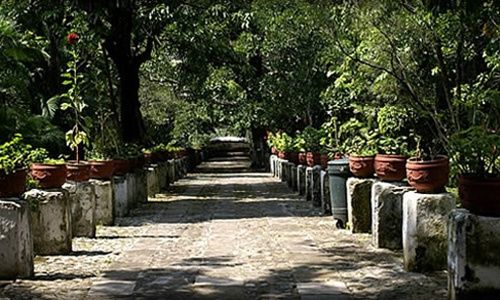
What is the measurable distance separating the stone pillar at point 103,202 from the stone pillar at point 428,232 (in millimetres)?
4878

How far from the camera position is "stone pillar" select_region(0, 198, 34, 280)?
612cm

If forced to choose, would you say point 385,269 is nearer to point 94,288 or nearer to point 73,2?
point 94,288

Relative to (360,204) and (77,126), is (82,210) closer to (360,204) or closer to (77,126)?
(77,126)

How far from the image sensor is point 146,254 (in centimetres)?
761

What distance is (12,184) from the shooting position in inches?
250

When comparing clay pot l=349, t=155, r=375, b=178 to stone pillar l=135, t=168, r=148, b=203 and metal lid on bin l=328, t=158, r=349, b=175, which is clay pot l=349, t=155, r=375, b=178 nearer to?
metal lid on bin l=328, t=158, r=349, b=175

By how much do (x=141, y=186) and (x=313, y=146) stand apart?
3328 mm

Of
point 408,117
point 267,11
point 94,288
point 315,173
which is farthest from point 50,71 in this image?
point 94,288

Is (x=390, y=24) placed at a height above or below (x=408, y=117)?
above

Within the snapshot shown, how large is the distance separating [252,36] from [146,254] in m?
13.5

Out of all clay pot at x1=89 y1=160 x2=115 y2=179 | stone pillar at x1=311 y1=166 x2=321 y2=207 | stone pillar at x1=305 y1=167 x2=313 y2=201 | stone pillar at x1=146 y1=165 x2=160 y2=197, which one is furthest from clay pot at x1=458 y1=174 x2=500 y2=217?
stone pillar at x1=146 y1=165 x2=160 y2=197

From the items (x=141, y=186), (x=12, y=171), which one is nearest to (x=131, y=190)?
(x=141, y=186)

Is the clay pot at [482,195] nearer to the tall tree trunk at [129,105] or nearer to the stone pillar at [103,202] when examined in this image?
the stone pillar at [103,202]

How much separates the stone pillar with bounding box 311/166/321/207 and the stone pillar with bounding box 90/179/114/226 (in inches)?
145
